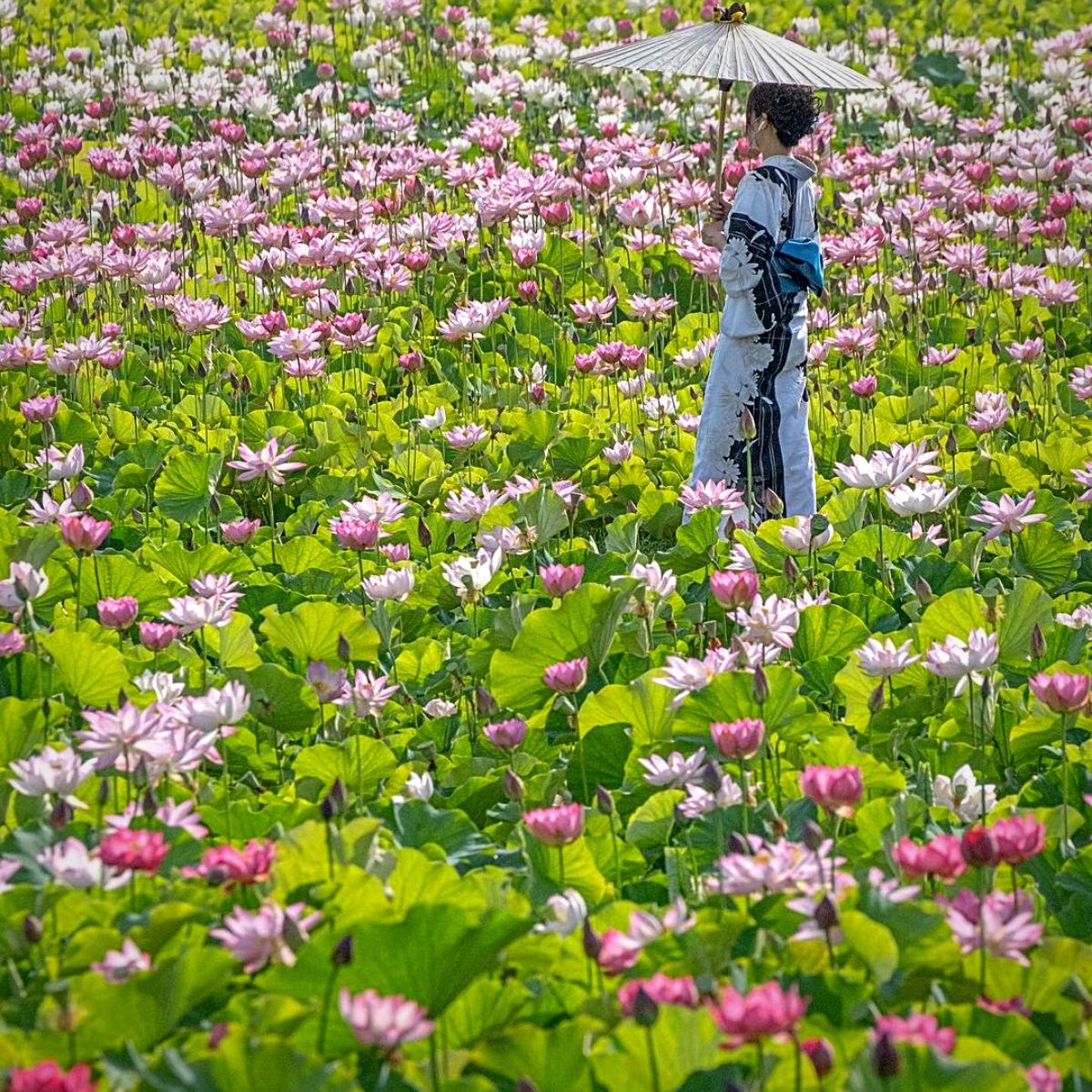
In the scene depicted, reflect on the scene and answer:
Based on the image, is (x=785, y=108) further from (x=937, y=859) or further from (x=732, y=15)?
(x=937, y=859)

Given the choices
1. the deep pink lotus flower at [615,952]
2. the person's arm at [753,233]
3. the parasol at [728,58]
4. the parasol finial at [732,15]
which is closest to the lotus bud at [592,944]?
the deep pink lotus flower at [615,952]

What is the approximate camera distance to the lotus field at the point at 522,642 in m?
1.83

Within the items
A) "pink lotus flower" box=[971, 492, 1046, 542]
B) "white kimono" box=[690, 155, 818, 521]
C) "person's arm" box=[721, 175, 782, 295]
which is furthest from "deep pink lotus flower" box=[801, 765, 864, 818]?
"person's arm" box=[721, 175, 782, 295]

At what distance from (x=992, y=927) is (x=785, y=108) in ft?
9.16

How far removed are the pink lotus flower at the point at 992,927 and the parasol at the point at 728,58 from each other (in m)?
2.64

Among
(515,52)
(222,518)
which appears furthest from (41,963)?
(515,52)

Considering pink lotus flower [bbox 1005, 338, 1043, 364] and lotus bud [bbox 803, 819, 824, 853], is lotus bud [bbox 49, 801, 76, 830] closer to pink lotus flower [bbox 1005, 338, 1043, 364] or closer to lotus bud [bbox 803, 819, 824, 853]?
lotus bud [bbox 803, 819, 824, 853]

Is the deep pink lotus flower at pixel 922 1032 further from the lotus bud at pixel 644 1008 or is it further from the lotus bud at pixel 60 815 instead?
the lotus bud at pixel 60 815

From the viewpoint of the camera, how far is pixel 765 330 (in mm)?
4223

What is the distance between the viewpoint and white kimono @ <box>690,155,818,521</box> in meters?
4.14

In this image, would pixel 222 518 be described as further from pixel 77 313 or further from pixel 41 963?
pixel 41 963

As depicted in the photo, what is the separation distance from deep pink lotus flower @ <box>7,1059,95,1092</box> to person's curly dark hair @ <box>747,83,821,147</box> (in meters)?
3.22

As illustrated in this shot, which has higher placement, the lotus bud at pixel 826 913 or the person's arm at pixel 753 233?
the person's arm at pixel 753 233

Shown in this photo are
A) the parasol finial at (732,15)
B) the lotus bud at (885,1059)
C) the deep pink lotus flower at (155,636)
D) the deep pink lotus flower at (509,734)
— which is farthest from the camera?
the parasol finial at (732,15)
